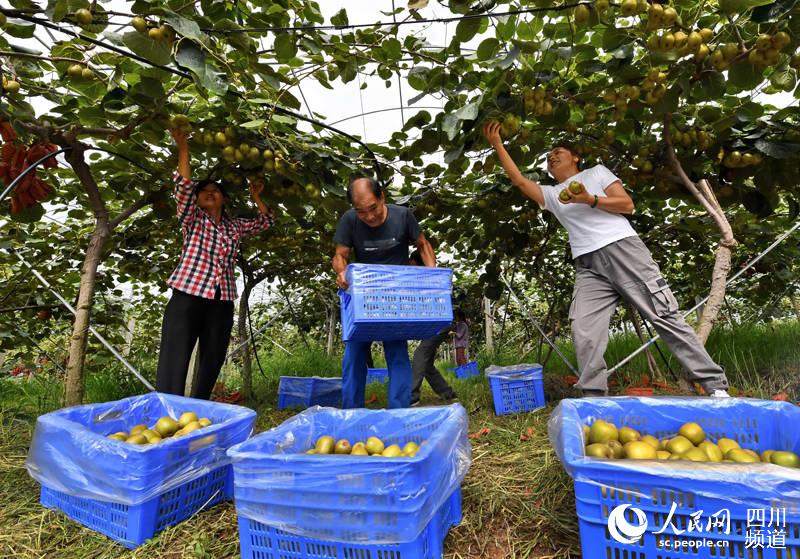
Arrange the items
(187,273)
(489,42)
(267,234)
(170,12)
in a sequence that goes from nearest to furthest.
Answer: (170,12) → (489,42) → (187,273) → (267,234)

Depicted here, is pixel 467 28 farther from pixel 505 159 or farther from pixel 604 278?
pixel 604 278

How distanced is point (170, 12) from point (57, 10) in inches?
14.0

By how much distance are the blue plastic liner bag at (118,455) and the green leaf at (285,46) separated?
1.42m

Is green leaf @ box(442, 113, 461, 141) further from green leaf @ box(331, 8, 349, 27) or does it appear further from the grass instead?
the grass

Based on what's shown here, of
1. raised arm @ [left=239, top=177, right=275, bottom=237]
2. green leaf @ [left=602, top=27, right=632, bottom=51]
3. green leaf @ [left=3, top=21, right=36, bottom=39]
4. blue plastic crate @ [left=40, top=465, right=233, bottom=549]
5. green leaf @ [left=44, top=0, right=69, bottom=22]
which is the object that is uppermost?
green leaf @ [left=3, top=21, right=36, bottom=39]

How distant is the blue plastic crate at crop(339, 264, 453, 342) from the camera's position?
2.07 meters

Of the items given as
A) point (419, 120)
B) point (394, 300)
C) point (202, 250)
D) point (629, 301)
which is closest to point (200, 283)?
point (202, 250)

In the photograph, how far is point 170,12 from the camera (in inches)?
56.1

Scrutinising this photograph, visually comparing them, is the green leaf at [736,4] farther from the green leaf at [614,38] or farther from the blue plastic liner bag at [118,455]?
the blue plastic liner bag at [118,455]

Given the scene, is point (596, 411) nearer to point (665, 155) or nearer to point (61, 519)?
point (665, 155)

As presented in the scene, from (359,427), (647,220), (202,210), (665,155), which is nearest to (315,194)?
(202,210)

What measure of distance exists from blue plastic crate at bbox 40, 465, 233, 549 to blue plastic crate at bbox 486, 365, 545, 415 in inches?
80.4

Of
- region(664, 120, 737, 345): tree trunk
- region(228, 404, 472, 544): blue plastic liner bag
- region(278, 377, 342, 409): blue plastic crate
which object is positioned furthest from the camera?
region(278, 377, 342, 409): blue plastic crate

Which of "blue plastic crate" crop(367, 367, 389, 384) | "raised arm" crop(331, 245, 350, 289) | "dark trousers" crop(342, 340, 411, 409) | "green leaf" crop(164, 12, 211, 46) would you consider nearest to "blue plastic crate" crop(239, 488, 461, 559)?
"dark trousers" crop(342, 340, 411, 409)
